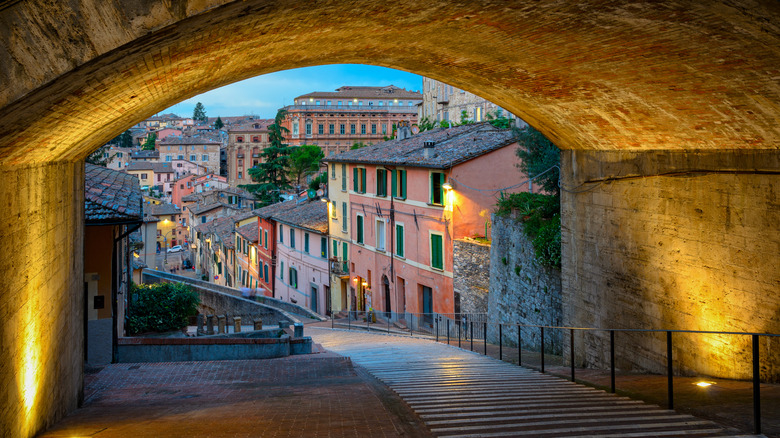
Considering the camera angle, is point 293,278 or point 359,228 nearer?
point 359,228

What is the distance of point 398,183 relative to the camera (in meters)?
29.3

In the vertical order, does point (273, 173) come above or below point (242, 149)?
below

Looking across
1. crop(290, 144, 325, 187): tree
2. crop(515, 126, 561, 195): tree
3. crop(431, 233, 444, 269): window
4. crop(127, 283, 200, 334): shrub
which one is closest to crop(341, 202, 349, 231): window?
crop(431, 233, 444, 269): window

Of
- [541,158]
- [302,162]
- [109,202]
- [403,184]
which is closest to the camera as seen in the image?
[109,202]

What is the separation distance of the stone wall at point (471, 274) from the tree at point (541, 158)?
3.88m

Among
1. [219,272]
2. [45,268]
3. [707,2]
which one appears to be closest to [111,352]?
[45,268]

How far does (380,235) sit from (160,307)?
11469 mm

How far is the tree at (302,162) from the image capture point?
6694cm

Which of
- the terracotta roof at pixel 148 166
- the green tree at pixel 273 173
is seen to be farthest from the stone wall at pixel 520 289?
the terracotta roof at pixel 148 166

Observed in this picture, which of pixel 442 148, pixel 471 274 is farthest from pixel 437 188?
pixel 471 274

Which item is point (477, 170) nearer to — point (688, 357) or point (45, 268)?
point (688, 357)

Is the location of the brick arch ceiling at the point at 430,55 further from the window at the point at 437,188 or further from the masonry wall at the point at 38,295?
the window at the point at 437,188

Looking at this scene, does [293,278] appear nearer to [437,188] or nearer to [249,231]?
[249,231]

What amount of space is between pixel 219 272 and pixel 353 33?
162 ft
